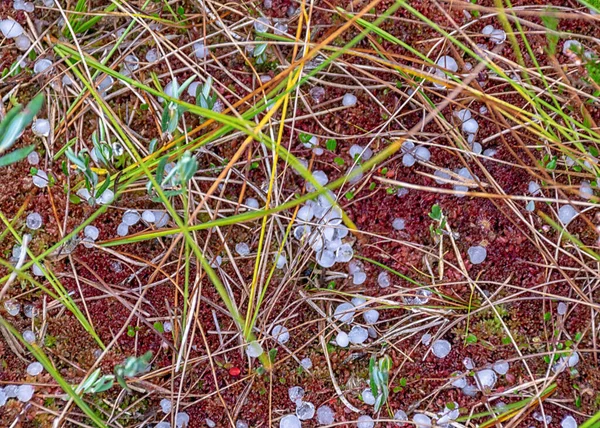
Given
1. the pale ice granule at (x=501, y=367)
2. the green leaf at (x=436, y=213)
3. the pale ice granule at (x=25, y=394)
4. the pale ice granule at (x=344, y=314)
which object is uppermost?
the pale ice granule at (x=25, y=394)

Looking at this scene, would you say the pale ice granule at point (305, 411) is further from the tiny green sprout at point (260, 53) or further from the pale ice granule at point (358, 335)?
the tiny green sprout at point (260, 53)

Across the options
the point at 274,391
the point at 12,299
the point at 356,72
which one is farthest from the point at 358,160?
the point at 12,299

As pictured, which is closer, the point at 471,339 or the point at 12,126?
the point at 12,126

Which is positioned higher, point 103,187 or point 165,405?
point 103,187

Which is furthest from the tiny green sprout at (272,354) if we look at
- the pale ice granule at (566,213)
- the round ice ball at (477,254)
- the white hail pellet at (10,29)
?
the white hail pellet at (10,29)

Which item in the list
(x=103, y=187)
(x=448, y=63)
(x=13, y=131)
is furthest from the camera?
(x=448, y=63)

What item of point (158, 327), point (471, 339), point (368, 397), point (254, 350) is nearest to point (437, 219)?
point (471, 339)

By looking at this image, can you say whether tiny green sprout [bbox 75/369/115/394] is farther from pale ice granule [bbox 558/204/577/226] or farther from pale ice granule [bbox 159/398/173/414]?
pale ice granule [bbox 558/204/577/226]

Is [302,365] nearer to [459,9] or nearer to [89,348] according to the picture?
[89,348]

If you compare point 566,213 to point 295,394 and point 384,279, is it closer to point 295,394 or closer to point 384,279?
point 384,279

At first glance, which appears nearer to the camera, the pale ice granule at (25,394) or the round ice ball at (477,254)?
the pale ice granule at (25,394)

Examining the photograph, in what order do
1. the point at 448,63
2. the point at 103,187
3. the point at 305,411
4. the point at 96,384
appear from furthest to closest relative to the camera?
the point at 448,63, the point at 305,411, the point at 103,187, the point at 96,384

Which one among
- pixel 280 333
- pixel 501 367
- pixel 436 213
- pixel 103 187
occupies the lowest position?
pixel 501 367
